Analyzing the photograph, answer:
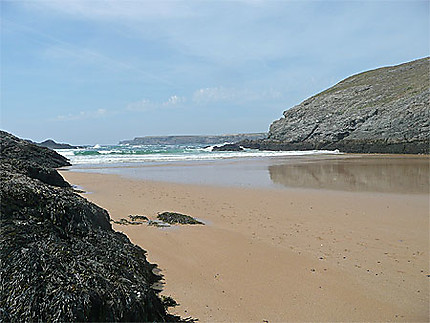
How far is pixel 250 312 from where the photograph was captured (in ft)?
10.00

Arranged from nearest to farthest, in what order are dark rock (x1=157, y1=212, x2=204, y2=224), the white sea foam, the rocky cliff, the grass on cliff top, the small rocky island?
the small rocky island → dark rock (x1=157, y1=212, x2=204, y2=224) → the white sea foam → the rocky cliff → the grass on cliff top

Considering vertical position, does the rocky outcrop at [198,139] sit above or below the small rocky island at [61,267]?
above

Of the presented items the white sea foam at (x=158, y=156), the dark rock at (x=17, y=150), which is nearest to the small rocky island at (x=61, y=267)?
the dark rock at (x=17, y=150)

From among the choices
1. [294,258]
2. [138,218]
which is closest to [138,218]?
[138,218]

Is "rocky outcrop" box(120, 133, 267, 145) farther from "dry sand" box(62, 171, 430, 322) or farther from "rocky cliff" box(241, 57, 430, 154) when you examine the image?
"dry sand" box(62, 171, 430, 322)

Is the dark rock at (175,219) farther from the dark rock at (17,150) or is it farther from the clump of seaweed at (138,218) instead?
the dark rock at (17,150)

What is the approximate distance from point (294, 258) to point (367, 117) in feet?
140

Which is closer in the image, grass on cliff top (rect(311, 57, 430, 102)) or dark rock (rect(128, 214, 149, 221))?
dark rock (rect(128, 214, 149, 221))

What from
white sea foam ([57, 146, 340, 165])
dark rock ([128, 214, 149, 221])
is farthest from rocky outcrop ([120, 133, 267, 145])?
dark rock ([128, 214, 149, 221])

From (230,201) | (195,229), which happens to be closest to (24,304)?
(195,229)

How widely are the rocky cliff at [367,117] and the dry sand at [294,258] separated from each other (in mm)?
28832

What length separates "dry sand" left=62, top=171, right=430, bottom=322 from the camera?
3.19 m

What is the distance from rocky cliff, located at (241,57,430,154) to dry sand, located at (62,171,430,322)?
94.6 ft

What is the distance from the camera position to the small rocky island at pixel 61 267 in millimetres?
2020
